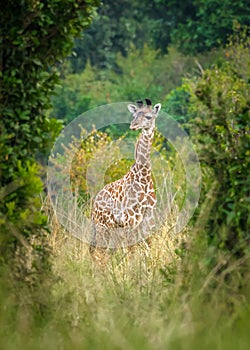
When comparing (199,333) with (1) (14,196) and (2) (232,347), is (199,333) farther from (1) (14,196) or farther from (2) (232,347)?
(1) (14,196)

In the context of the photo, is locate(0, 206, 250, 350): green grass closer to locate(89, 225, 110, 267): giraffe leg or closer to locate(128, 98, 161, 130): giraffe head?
locate(89, 225, 110, 267): giraffe leg

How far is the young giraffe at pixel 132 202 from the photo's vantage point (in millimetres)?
9492

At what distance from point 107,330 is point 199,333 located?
1.91 feet

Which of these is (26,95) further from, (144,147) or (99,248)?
(144,147)

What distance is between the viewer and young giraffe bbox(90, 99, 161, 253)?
9.49 meters

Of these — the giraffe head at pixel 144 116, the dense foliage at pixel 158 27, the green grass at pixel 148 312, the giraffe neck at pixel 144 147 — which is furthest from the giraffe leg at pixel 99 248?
the dense foliage at pixel 158 27

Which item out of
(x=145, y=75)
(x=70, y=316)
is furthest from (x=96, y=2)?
(x=145, y=75)

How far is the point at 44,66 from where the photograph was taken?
643 cm

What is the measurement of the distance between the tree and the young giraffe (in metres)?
3.12

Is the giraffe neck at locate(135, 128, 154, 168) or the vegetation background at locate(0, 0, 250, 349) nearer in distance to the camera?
the vegetation background at locate(0, 0, 250, 349)

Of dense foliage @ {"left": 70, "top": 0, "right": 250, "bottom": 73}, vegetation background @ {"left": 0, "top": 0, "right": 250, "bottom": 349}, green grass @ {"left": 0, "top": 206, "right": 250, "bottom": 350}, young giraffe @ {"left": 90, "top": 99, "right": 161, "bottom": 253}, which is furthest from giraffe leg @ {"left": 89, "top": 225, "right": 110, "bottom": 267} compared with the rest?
dense foliage @ {"left": 70, "top": 0, "right": 250, "bottom": 73}

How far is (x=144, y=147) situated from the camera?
9.97 m

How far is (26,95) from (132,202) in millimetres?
3594

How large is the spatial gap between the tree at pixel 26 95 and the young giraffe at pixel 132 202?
10.2 ft
